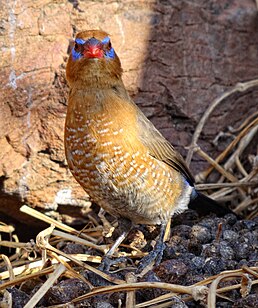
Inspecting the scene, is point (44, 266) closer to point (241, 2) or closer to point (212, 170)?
point (212, 170)

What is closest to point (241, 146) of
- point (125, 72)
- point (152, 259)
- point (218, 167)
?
point (218, 167)

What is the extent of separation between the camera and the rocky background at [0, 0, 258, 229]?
465 cm

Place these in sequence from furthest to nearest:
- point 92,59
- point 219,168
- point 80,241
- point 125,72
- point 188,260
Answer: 1. point 219,168
2. point 125,72
3. point 80,241
4. point 92,59
5. point 188,260

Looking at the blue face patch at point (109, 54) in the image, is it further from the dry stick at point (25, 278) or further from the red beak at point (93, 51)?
the dry stick at point (25, 278)

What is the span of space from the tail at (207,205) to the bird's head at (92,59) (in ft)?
3.73

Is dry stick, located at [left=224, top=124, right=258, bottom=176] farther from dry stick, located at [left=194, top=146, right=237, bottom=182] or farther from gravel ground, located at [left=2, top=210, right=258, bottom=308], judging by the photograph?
gravel ground, located at [left=2, top=210, right=258, bottom=308]

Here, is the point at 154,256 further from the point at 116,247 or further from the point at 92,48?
the point at 92,48

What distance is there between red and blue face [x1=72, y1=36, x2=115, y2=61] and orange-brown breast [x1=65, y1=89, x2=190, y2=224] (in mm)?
221

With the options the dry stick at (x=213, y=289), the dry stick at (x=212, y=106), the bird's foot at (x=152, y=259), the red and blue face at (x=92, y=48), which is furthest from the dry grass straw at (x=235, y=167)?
the dry stick at (x=213, y=289)

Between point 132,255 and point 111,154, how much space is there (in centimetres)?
76

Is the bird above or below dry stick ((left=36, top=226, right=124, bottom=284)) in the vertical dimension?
above

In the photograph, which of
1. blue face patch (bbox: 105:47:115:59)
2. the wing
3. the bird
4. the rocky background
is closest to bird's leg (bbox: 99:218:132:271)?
the bird

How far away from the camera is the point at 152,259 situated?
405 cm

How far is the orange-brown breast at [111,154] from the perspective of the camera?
398cm
